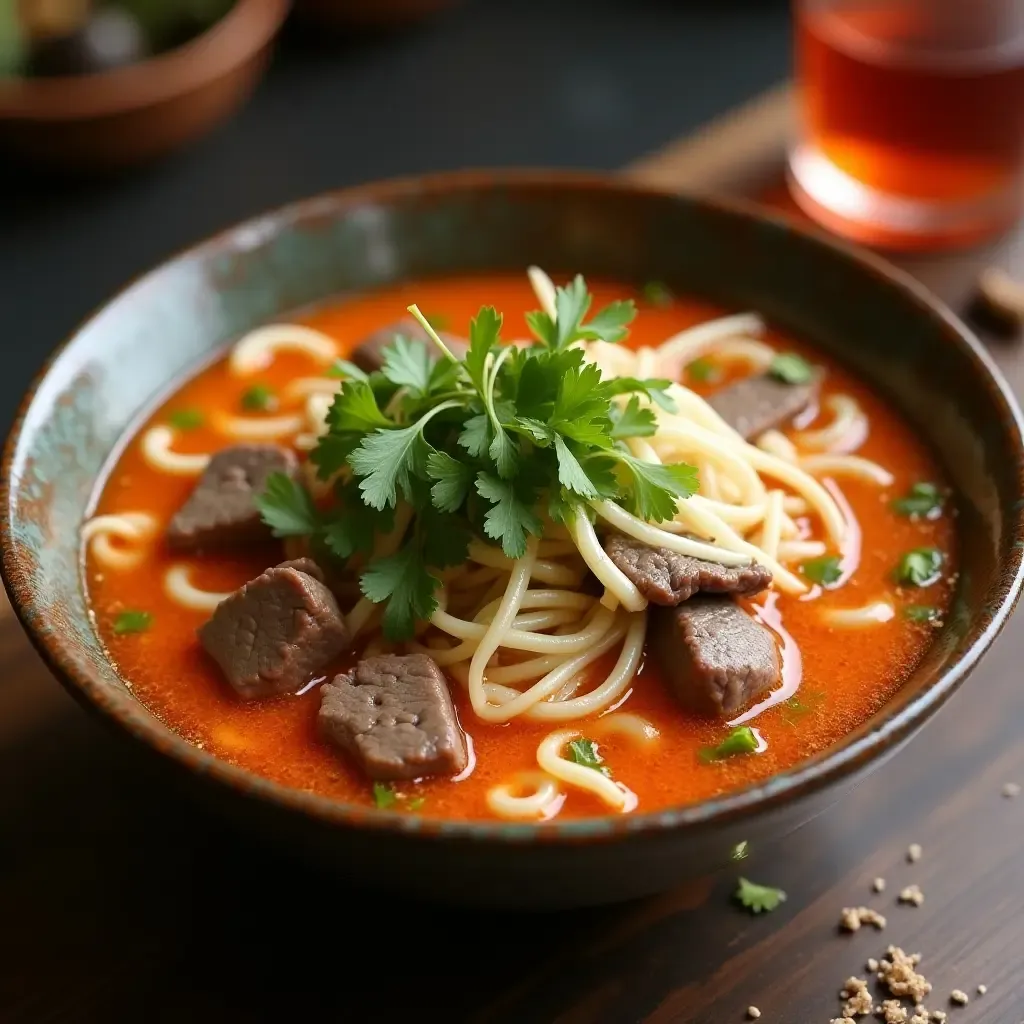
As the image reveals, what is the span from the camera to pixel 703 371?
5059 mm

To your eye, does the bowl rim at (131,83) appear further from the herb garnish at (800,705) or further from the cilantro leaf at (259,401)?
the herb garnish at (800,705)

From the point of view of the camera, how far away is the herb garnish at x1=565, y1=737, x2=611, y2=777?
12.1 feet

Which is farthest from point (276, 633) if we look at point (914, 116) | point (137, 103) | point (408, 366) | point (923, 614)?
point (914, 116)

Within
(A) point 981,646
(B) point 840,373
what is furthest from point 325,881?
(B) point 840,373

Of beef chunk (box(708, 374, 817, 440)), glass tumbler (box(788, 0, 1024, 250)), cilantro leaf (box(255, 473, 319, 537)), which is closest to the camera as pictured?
cilantro leaf (box(255, 473, 319, 537))

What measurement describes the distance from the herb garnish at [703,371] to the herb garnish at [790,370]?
0.21 meters

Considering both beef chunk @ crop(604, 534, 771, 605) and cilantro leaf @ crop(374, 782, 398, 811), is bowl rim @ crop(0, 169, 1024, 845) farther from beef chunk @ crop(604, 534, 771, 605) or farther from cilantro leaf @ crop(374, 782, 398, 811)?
beef chunk @ crop(604, 534, 771, 605)

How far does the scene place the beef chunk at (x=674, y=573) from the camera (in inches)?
151

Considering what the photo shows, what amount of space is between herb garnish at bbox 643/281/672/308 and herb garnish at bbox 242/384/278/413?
146 cm

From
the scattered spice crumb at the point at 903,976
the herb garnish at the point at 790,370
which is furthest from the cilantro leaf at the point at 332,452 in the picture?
the scattered spice crumb at the point at 903,976

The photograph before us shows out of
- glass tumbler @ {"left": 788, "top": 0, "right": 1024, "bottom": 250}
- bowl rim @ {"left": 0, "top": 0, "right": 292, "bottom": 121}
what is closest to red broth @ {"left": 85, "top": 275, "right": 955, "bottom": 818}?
glass tumbler @ {"left": 788, "top": 0, "right": 1024, "bottom": 250}

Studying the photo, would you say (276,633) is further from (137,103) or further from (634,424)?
(137,103)

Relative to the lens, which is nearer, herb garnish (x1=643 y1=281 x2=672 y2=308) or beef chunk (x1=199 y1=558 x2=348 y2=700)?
beef chunk (x1=199 y1=558 x2=348 y2=700)

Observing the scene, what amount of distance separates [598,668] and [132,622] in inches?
53.8
